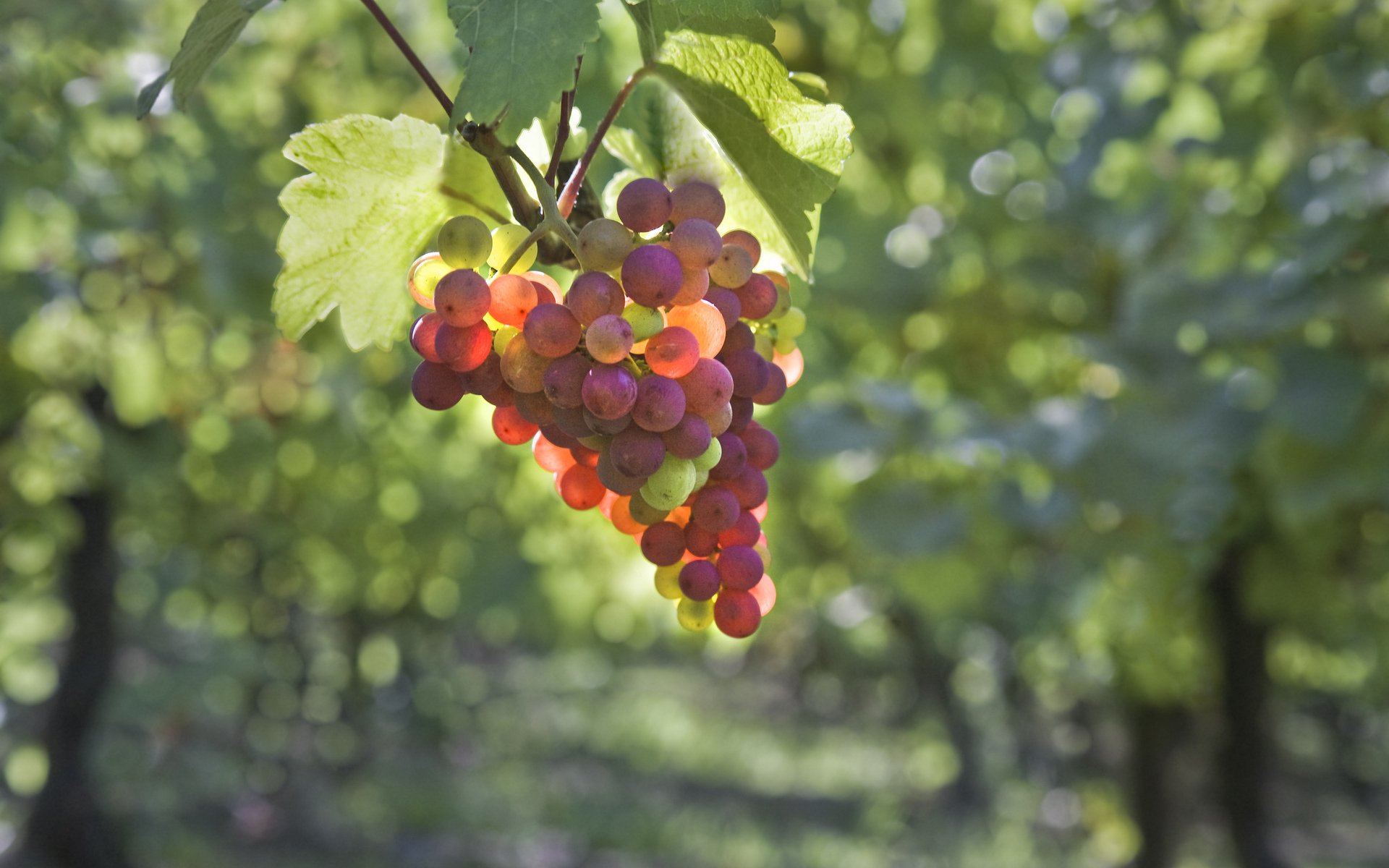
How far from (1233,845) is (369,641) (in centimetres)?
938

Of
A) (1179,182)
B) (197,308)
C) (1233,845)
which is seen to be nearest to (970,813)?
(1233,845)

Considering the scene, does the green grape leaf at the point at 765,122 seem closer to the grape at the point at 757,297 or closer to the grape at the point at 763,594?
the grape at the point at 757,297

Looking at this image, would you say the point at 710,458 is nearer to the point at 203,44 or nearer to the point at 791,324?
the point at 791,324

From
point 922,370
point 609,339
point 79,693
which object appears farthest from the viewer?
point 79,693

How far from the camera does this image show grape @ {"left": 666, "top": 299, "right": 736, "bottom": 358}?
555mm

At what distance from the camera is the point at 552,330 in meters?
0.51

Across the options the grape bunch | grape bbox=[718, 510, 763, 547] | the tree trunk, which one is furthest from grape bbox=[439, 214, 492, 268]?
the tree trunk

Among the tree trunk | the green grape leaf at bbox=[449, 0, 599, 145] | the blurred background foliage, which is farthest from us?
the tree trunk

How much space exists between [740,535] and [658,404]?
13 cm

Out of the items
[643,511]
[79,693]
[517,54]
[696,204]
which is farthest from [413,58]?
[79,693]

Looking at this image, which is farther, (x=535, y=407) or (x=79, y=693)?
(x=79, y=693)

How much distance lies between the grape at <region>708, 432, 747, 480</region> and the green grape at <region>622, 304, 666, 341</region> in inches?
3.7

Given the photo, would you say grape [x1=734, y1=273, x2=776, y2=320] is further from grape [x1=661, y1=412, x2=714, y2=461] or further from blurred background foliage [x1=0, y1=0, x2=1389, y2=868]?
blurred background foliage [x1=0, y1=0, x2=1389, y2=868]

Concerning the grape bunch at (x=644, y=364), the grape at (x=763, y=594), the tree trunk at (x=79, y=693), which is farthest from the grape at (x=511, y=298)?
the tree trunk at (x=79, y=693)
